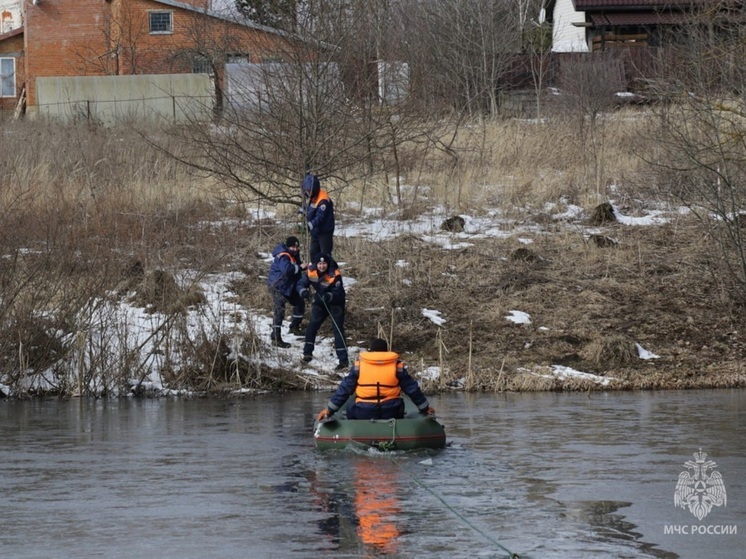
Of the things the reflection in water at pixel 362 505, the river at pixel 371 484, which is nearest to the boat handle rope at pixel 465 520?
the river at pixel 371 484

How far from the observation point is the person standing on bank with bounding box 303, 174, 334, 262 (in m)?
20.3

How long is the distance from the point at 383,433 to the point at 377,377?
659mm

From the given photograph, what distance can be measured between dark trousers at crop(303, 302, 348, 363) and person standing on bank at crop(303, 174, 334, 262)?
1222 mm

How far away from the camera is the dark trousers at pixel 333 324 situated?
1967cm

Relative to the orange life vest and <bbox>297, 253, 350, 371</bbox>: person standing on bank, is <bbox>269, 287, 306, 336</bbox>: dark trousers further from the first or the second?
the orange life vest

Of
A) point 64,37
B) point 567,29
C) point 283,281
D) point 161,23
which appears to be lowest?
Result: point 283,281

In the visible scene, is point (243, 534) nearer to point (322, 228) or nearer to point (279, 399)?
point (279, 399)

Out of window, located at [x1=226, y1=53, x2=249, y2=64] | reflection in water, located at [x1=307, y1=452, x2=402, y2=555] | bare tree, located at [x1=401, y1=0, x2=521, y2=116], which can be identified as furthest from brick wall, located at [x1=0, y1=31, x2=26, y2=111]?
reflection in water, located at [x1=307, y1=452, x2=402, y2=555]

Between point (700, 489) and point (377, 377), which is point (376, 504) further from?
point (700, 489)

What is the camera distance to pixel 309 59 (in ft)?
72.2

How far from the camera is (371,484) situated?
1216cm

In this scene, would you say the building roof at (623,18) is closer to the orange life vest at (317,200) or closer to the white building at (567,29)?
the white building at (567,29)

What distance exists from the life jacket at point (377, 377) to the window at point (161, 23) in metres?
42.1

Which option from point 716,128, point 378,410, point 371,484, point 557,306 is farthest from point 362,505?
point 716,128
